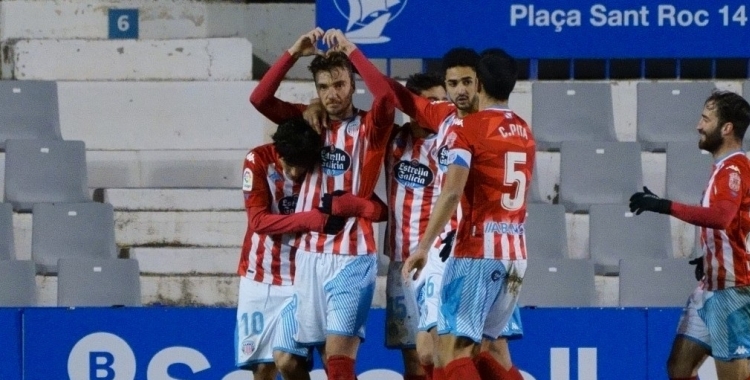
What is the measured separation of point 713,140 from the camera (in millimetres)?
7066

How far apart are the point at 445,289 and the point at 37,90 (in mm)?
4975

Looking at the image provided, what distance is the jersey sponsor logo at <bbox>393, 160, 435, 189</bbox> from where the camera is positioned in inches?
281

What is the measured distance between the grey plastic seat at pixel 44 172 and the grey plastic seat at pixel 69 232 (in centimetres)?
32

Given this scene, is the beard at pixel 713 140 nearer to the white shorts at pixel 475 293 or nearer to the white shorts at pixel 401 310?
the white shorts at pixel 475 293

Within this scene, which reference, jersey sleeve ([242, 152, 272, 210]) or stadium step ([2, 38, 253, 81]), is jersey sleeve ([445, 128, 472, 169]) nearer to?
jersey sleeve ([242, 152, 272, 210])

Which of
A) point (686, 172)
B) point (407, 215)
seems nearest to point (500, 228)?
point (407, 215)

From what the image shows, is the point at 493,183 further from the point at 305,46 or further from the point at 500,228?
the point at 305,46

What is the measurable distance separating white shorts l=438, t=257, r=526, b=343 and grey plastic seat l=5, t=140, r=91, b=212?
4385 millimetres

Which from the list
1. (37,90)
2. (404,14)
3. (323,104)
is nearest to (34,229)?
(37,90)

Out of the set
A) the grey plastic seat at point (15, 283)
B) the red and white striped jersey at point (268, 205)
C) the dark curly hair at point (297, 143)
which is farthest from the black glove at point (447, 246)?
the grey plastic seat at point (15, 283)

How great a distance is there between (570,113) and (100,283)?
3.47 metres

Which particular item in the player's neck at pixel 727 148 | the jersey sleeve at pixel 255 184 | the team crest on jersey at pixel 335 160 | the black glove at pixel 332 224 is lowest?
the black glove at pixel 332 224

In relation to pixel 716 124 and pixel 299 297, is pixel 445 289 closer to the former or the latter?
pixel 299 297

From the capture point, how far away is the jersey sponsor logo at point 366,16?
10.4 m
